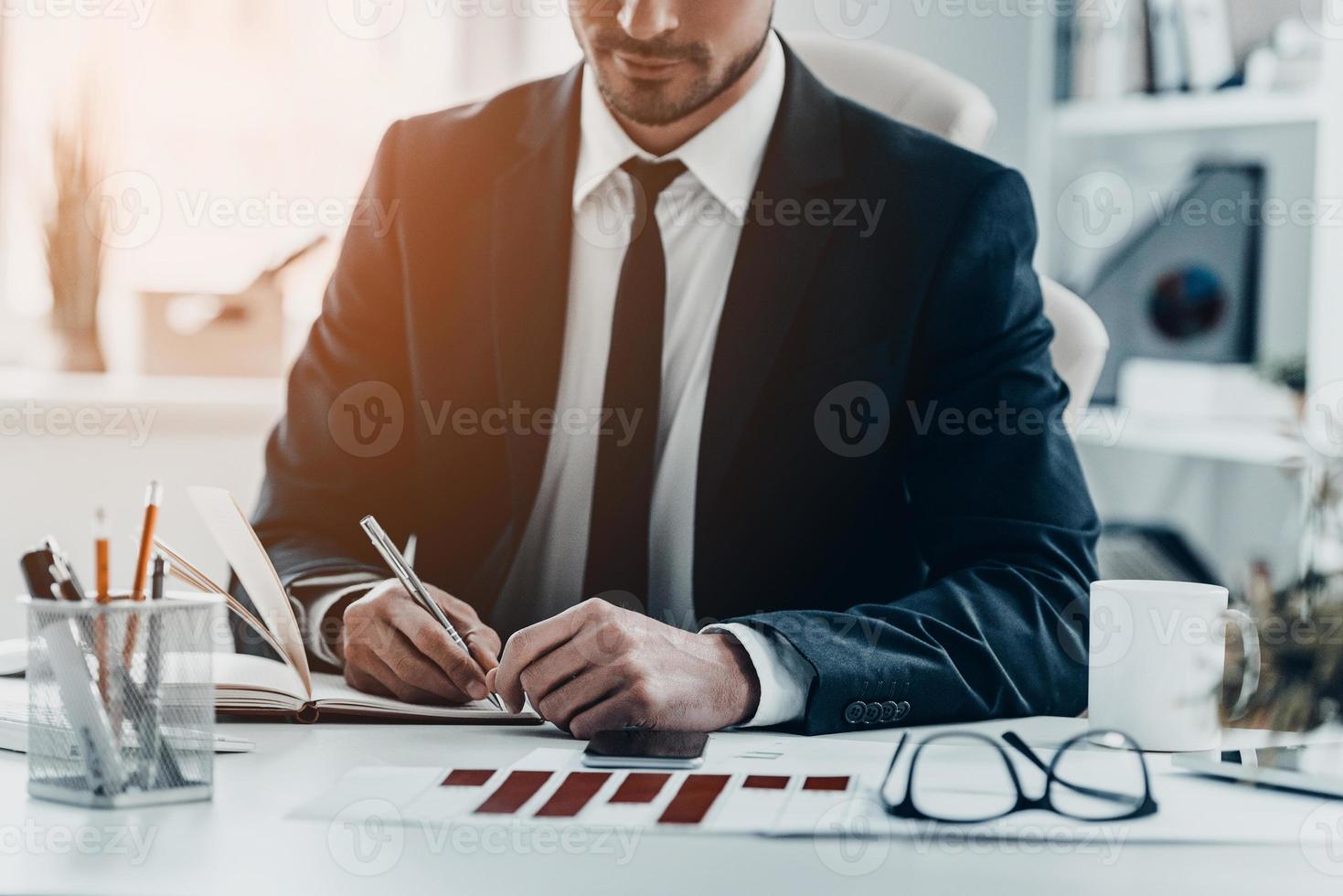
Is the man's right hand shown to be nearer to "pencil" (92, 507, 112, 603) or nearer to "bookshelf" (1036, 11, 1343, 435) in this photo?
"pencil" (92, 507, 112, 603)

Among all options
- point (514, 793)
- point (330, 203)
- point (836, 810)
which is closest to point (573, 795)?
point (514, 793)

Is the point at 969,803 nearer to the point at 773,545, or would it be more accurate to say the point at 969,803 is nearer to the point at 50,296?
the point at 773,545

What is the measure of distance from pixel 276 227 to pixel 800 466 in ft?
5.18

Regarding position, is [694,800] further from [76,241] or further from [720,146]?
[76,241]

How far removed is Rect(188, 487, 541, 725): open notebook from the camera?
981mm

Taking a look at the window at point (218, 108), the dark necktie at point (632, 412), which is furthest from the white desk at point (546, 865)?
the window at point (218, 108)

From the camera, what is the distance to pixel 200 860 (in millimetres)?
688

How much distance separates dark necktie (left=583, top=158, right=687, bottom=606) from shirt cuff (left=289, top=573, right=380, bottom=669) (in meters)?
0.26

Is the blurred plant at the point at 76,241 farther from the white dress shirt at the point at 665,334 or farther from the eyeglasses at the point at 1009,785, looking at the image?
the eyeglasses at the point at 1009,785

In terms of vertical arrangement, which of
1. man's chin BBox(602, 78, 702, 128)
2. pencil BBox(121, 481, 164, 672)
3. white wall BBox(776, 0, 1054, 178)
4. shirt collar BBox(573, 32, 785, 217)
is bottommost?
pencil BBox(121, 481, 164, 672)

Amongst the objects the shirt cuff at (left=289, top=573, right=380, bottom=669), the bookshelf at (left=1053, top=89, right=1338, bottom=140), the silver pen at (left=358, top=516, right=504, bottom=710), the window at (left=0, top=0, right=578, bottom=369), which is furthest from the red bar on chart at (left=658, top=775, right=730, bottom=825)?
the window at (left=0, top=0, right=578, bottom=369)

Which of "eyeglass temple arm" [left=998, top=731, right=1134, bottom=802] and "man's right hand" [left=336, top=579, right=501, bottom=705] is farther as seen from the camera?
"man's right hand" [left=336, top=579, right=501, bottom=705]

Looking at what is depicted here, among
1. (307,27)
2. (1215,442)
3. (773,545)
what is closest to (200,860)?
(773,545)

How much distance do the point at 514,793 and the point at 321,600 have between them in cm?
50
